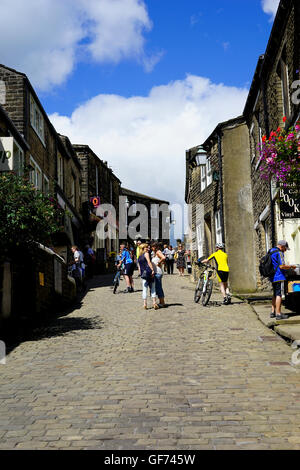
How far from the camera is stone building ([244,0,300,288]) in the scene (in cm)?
1223

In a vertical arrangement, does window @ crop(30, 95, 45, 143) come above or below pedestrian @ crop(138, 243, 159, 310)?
above

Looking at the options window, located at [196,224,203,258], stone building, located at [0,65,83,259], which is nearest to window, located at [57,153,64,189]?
stone building, located at [0,65,83,259]

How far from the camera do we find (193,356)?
304 inches

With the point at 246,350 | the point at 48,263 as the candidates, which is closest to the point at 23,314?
the point at 48,263

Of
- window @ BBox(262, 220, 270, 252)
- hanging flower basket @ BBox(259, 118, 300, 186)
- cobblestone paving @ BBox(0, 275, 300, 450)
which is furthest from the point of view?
window @ BBox(262, 220, 270, 252)

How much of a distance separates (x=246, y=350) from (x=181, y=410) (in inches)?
127

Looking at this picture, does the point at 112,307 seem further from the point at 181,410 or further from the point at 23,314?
the point at 181,410

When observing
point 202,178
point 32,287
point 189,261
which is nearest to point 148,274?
point 32,287

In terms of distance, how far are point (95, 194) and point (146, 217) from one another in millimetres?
25657

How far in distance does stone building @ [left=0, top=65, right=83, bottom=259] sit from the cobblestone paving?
552 centimetres

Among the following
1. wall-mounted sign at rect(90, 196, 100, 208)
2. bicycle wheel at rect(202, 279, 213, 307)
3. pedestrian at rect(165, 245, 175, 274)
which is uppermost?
wall-mounted sign at rect(90, 196, 100, 208)

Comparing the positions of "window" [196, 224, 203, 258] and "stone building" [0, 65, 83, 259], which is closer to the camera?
"stone building" [0, 65, 83, 259]

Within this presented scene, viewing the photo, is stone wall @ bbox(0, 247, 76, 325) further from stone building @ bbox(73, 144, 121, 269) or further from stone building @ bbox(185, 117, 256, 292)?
stone building @ bbox(73, 144, 121, 269)

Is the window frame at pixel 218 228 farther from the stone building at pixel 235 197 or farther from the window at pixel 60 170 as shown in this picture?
the window at pixel 60 170
